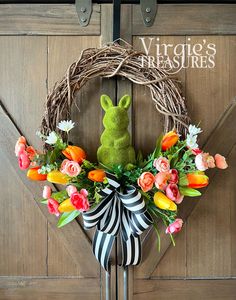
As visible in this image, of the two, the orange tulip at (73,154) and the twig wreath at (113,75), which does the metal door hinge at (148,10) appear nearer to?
the twig wreath at (113,75)

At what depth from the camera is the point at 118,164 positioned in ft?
3.20

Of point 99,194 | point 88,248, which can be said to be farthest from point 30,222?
point 99,194

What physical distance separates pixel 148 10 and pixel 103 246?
80 centimetres

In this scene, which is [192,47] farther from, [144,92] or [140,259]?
[140,259]

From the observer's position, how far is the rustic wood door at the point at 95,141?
109 cm

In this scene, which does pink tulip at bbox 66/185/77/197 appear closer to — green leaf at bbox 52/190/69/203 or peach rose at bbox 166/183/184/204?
green leaf at bbox 52/190/69/203

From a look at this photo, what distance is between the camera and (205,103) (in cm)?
110

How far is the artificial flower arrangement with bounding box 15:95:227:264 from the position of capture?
0.90m

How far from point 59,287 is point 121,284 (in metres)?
0.22

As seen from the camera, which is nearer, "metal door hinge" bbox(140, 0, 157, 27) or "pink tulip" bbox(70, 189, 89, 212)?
"pink tulip" bbox(70, 189, 89, 212)

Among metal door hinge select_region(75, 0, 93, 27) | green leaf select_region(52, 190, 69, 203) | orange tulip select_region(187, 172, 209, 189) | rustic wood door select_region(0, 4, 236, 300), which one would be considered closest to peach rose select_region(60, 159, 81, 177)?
green leaf select_region(52, 190, 69, 203)

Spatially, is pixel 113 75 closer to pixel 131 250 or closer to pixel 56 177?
pixel 56 177

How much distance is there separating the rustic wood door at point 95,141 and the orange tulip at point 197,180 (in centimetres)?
19

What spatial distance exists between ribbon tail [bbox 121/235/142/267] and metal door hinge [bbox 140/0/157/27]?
72 centimetres
